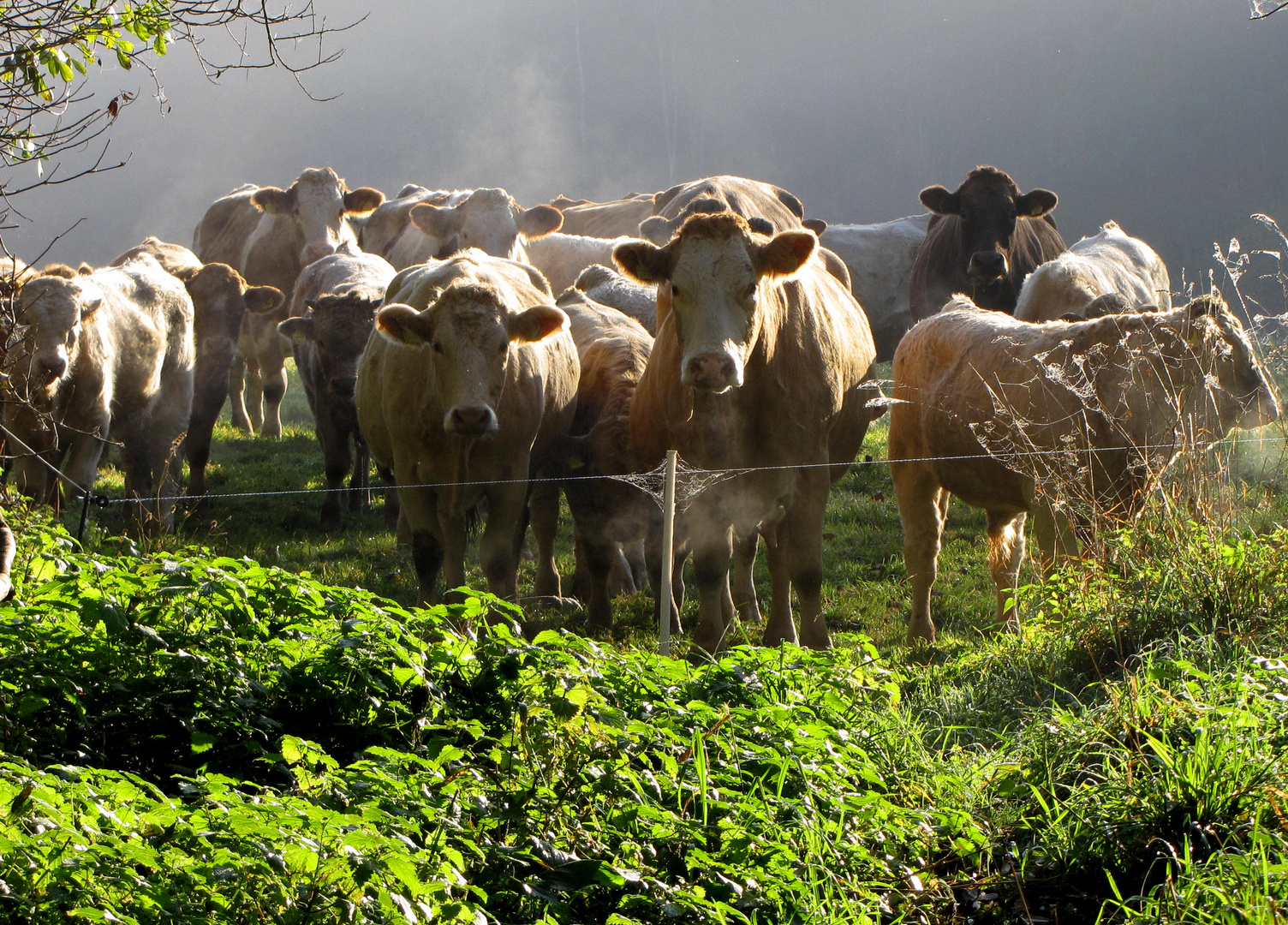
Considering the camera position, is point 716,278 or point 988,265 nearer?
point 716,278

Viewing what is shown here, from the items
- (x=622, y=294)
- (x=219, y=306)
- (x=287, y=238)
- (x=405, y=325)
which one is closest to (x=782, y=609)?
(x=405, y=325)

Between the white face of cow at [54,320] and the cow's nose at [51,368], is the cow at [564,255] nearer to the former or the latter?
the white face of cow at [54,320]

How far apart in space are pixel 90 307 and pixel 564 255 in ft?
21.7

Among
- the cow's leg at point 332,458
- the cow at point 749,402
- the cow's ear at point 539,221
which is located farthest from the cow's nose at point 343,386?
the cow's ear at point 539,221

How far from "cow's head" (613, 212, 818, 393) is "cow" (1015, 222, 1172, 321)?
3212mm

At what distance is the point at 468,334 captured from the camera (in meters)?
6.79

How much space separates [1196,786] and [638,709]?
5.37 feet

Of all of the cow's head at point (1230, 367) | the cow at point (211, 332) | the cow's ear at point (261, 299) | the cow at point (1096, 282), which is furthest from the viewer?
the cow's ear at point (261, 299)

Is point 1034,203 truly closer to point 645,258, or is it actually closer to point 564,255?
point 564,255

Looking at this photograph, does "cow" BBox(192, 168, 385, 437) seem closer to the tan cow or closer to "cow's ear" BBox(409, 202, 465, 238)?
"cow's ear" BBox(409, 202, 465, 238)

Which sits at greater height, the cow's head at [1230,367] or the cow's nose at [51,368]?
the cow's nose at [51,368]

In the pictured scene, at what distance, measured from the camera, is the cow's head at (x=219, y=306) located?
11594 millimetres

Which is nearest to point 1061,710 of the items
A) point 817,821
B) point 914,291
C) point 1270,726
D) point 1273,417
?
point 1270,726

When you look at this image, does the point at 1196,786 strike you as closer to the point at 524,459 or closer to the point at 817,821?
the point at 817,821
